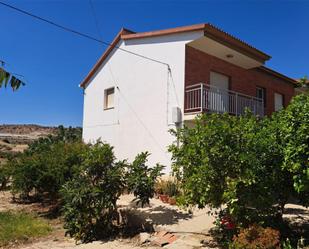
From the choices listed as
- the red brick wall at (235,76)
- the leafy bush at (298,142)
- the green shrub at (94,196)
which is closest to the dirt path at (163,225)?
the green shrub at (94,196)

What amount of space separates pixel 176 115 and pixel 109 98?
601 centimetres

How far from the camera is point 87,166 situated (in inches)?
363

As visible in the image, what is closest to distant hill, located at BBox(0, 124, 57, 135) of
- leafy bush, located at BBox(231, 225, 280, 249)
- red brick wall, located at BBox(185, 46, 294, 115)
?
red brick wall, located at BBox(185, 46, 294, 115)

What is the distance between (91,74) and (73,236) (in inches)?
482

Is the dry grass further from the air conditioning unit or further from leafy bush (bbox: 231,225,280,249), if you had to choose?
the air conditioning unit

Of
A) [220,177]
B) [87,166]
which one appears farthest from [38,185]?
[220,177]

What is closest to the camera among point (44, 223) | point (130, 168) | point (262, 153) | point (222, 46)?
point (262, 153)

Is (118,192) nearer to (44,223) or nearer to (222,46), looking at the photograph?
(44,223)

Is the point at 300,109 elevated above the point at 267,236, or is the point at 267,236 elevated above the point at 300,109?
the point at 300,109

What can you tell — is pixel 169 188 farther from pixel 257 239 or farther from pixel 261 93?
pixel 261 93

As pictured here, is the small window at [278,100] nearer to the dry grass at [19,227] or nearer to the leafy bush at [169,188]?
the leafy bush at [169,188]

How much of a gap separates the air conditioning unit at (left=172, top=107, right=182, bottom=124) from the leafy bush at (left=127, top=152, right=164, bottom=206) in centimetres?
386

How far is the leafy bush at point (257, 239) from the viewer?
5.57 metres

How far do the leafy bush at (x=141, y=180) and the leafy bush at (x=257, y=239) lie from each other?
364cm
